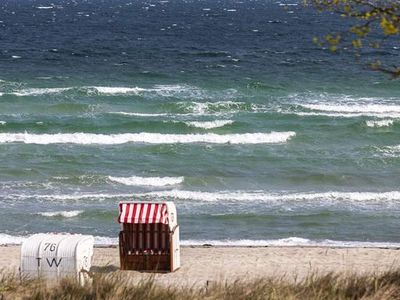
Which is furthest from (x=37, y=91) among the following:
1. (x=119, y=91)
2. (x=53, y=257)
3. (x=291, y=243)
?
(x=53, y=257)

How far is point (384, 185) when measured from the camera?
28.9m

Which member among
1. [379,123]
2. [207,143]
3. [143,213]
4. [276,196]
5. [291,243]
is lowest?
[207,143]

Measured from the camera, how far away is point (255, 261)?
20.8 m

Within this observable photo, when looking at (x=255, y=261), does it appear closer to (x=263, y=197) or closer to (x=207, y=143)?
(x=263, y=197)

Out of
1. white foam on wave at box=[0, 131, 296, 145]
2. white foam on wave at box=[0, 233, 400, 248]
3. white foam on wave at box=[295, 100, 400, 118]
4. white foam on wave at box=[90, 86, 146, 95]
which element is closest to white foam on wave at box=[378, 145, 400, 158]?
white foam on wave at box=[0, 131, 296, 145]

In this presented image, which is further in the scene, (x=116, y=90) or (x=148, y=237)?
(x=116, y=90)

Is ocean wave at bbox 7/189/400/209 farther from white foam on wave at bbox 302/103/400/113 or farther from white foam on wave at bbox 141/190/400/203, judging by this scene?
white foam on wave at bbox 302/103/400/113

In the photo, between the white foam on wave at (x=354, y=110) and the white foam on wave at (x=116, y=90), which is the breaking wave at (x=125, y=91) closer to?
the white foam on wave at (x=116, y=90)

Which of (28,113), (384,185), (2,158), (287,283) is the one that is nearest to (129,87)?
(28,113)

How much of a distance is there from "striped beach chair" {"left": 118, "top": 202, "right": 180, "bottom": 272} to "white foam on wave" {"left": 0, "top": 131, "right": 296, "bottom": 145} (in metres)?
15.8

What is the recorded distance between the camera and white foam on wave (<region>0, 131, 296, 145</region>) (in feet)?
117

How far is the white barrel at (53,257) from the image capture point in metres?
17.4

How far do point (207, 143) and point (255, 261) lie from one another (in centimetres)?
1515

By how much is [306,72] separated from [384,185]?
27331 mm
